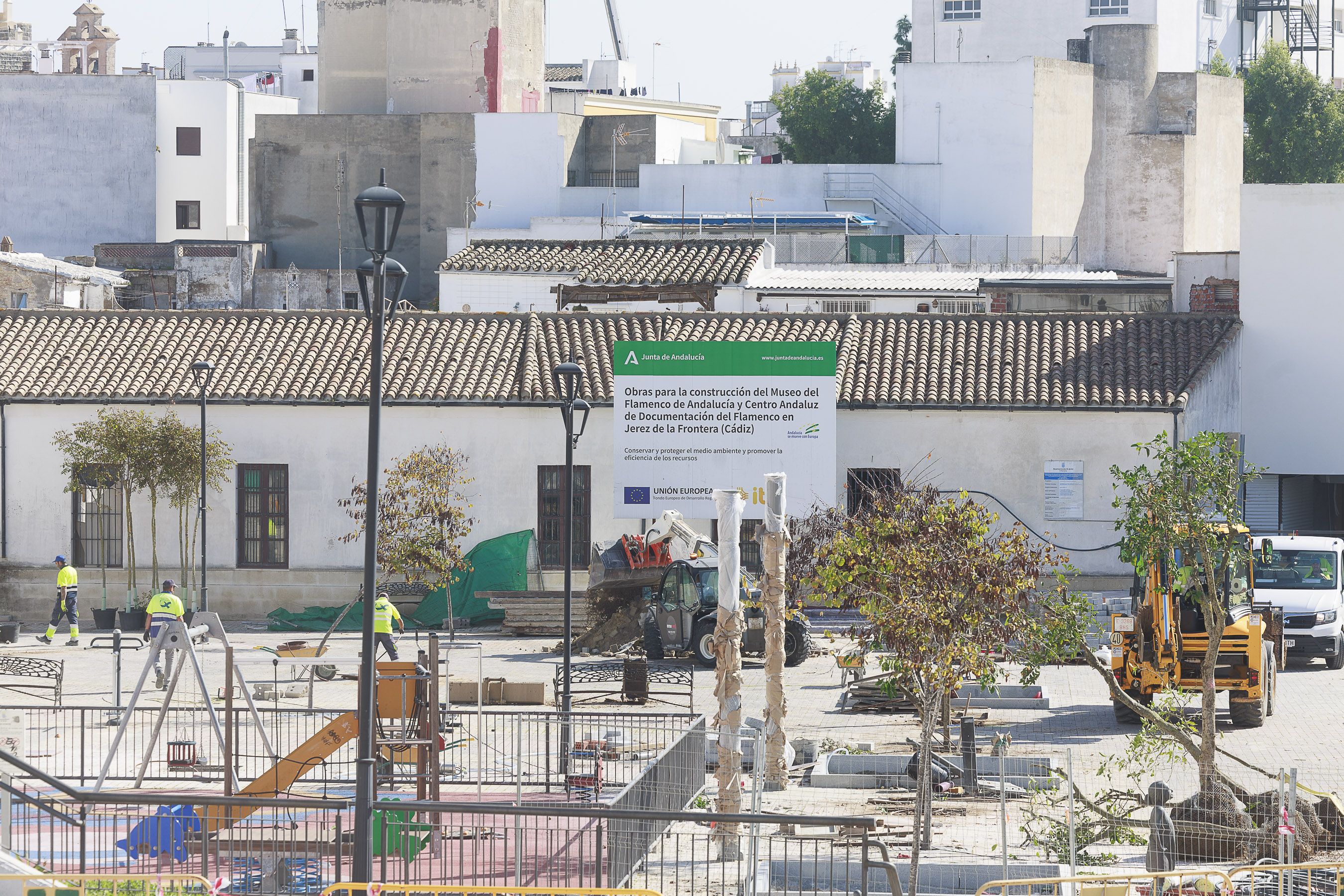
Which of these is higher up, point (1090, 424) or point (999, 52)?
point (999, 52)

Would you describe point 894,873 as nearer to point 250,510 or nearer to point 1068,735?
point 1068,735

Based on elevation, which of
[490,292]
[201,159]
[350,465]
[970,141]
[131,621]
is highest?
[201,159]

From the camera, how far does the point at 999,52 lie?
2670 inches

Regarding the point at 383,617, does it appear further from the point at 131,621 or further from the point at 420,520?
the point at 131,621

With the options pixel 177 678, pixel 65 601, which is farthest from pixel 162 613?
pixel 65 601

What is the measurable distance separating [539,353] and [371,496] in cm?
2388

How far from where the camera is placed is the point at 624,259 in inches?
1785

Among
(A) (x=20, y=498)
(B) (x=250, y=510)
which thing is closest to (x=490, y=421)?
(B) (x=250, y=510)

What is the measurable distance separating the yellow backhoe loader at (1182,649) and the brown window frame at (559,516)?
1383cm

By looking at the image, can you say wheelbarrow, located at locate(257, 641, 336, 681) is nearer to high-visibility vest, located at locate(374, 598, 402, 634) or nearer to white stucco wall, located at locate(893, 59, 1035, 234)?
high-visibility vest, located at locate(374, 598, 402, 634)

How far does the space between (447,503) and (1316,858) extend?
19517 millimetres

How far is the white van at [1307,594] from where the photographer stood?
2747 cm

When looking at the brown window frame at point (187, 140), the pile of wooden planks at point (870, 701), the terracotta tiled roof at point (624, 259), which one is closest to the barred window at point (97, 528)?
the terracotta tiled roof at point (624, 259)

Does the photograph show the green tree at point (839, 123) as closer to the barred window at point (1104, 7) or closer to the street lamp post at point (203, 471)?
the barred window at point (1104, 7)
